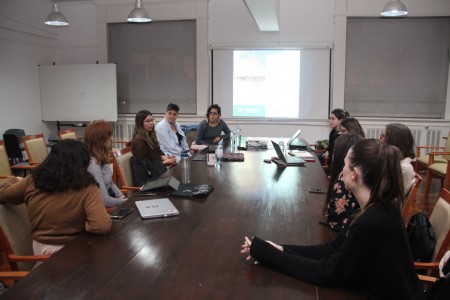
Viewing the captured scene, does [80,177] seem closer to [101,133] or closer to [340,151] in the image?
[101,133]

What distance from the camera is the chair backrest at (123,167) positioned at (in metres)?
3.14

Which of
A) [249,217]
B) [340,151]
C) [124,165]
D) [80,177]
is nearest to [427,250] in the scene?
[340,151]

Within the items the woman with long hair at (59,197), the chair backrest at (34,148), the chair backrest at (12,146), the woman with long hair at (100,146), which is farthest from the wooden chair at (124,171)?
the chair backrest at (12,146)

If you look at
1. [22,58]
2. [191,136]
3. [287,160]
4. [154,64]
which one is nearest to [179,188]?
[287,160]

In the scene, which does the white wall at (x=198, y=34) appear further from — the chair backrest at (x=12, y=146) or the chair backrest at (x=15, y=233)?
the chair backrest at (x=15, y=233)

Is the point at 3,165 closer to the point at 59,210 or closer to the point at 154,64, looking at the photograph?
the point at 59,210

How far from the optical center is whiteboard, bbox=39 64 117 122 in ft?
22.5

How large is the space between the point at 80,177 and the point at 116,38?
5857 mm

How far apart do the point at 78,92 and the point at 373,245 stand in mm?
6713

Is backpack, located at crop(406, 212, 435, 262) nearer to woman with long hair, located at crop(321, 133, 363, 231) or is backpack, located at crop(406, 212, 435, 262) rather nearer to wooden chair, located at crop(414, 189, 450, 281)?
wooden chair, located at crop(414, 189, 450, 281)

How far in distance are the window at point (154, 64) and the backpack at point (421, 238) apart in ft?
17.8

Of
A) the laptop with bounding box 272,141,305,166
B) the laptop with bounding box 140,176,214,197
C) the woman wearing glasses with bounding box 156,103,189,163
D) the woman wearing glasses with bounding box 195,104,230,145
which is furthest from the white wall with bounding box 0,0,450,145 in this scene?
the laptop with bounding box 140,176,214,197

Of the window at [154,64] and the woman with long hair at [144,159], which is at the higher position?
the window at [154,64]

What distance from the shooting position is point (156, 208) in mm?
2078
